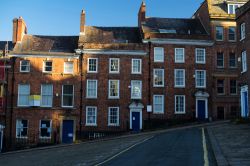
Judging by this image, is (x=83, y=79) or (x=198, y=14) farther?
(x=198, y=14)

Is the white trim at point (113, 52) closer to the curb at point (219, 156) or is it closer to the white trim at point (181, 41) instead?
the white trim at point (181, 41)

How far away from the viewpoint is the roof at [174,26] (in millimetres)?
46766

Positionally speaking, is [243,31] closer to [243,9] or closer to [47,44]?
[243,9]

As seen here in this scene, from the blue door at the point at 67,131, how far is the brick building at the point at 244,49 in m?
17.1

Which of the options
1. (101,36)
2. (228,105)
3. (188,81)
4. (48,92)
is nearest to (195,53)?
(188,81)

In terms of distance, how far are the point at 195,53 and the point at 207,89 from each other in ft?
13.5

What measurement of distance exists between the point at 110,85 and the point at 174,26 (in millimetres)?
11317

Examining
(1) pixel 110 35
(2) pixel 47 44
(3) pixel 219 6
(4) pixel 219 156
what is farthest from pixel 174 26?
(4) pixel 219 156

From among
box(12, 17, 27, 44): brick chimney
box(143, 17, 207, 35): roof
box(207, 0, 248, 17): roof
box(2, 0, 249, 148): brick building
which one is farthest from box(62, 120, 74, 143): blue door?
box(207, 0, 248, 17): roof

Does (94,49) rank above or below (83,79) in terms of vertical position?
above

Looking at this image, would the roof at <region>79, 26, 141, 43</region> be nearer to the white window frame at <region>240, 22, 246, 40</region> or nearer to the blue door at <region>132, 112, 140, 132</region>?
the blue door at <region>132, 112, 140, 132</region>

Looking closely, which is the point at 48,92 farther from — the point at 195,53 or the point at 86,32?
the point at 195,53

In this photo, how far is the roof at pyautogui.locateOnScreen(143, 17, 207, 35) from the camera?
4677cm

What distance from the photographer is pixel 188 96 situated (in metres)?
43.8
